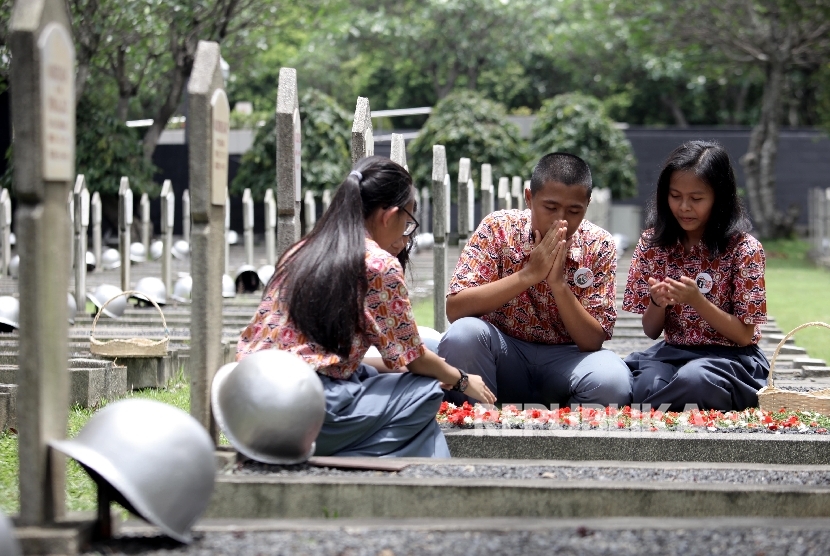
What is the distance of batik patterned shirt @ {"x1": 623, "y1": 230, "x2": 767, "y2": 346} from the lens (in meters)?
5.43

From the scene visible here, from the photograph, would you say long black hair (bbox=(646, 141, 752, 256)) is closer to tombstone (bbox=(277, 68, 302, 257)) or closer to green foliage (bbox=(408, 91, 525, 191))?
tombstone (bbox=(277, 68, 302, 257))

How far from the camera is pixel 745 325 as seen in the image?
17.9 feet

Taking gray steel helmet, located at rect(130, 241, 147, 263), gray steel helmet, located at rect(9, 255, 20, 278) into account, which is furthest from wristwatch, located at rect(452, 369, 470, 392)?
gray steel helmet, located at rect(130, 241, 147, 263)

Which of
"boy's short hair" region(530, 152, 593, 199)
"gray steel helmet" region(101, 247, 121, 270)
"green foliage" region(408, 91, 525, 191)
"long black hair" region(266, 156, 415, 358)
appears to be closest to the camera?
"long black hair" region(266, 156, 415, 358)

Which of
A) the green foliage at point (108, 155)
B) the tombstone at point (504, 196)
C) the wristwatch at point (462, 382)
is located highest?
the green foliage at point (108, 155)

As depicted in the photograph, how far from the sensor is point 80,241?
37.6 feet

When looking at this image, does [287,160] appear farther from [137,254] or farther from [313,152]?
[313,152]

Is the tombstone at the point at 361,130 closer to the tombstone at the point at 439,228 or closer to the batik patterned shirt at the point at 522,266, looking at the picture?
the batik patterned shirt at the point at 522,266

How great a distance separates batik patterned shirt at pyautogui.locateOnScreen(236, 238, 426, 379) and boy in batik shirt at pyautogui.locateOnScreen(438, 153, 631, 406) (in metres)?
1.03

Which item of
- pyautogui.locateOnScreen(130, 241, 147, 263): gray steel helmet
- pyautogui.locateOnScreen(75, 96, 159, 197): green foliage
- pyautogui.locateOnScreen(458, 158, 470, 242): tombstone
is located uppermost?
pyautogui.locateOnScreen(75, 96, 159, 197): green foliage

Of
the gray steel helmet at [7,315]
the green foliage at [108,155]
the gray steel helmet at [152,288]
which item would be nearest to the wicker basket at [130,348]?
the gray steel helmet at [7,315]

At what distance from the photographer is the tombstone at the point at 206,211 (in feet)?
14.1

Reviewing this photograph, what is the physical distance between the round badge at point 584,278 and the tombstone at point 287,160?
143cm

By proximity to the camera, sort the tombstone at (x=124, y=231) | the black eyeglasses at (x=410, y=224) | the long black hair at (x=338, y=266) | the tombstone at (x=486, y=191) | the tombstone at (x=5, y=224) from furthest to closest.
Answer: the tombstone at (x=5, y=224) → the tombstone at (x=124, y=231) → the tombstone at (x=486, y=191) → the black eyeglasses at (x=410, y=224) → the long black hair at (x=338, y=266)
